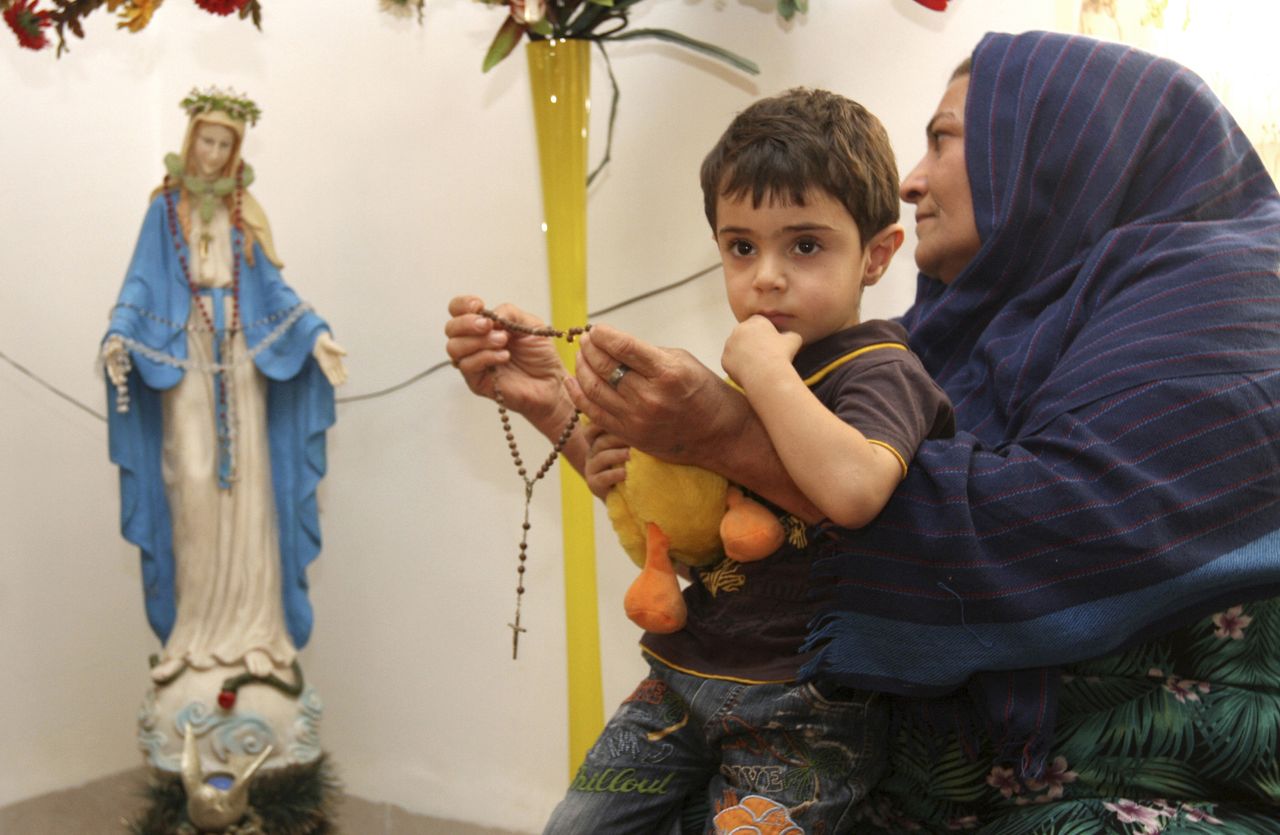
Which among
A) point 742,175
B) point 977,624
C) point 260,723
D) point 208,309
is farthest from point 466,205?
point 977,624

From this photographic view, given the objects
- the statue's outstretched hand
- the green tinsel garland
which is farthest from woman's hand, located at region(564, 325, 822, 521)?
the green tinsel garland

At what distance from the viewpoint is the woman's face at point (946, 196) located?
5.78 feet

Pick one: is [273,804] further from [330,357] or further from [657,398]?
[657,398]

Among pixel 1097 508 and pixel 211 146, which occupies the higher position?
pixel 211 146

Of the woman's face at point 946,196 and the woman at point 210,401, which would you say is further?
the woman at point 210,401

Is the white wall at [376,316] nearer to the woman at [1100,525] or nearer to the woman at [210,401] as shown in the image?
the woman at [210,401]

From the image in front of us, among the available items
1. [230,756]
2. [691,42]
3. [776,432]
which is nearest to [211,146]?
[691,42]

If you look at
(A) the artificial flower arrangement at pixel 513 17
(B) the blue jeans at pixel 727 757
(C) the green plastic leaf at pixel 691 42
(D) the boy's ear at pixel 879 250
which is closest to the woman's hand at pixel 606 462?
(B) the blue jeans at pixel 727 757

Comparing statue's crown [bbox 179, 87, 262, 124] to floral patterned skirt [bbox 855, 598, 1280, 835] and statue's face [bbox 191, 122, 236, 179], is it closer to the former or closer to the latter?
statue's face [bbox 191, 122, 236, 179]

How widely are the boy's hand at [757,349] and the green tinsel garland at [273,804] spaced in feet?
6.22

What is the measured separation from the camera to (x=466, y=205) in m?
3.34

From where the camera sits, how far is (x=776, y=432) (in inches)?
48.8

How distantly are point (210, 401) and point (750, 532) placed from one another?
1906 millimetres

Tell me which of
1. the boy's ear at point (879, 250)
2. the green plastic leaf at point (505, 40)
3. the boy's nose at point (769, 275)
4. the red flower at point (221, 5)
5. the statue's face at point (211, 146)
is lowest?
the boy's nose at point (769, 275)
